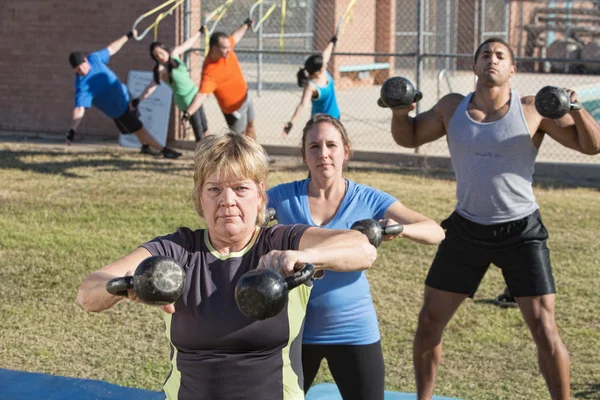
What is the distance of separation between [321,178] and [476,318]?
3016 mm

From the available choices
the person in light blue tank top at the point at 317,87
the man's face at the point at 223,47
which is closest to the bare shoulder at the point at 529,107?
the person in light blue tank top at the point at 317,87

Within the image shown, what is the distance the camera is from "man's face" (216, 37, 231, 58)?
11.8 metres

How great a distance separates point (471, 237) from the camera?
Answer: 507 centimetres

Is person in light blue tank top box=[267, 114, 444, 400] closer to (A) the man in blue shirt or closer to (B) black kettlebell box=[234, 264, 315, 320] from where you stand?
(B) black kettlebell box=[234, 264, 315, 320]

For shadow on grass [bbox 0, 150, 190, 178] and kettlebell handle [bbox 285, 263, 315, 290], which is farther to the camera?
shadow on grass [bbox 0, 150, 190, 178]

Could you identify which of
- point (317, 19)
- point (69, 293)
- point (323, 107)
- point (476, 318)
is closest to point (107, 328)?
point (69, 293)

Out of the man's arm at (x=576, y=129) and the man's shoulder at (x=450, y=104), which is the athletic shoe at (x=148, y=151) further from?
the man's arm at (x=576, y=129)

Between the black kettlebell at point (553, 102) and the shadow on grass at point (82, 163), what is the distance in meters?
8.18

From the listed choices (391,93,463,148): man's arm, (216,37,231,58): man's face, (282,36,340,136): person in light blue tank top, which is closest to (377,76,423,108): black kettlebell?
(391,93,463,148): man's arm

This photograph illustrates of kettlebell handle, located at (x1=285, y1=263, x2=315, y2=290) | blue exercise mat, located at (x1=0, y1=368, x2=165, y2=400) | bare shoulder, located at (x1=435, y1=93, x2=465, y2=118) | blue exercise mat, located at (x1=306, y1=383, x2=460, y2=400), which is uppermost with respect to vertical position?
bare shoulder, located at (x1=435, y1=93, x2=465, y2=118)

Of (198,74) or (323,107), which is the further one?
(198,74)

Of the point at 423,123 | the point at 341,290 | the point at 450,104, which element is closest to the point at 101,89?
the point at 423,123

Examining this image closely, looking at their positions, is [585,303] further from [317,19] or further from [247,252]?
[317,19]

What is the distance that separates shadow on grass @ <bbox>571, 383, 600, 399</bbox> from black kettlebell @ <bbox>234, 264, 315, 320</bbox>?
3500mm
